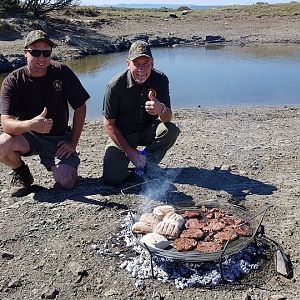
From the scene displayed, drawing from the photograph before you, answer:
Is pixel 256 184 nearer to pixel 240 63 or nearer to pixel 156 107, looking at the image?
pixel 156 107

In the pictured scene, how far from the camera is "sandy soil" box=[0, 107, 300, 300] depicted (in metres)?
3.87

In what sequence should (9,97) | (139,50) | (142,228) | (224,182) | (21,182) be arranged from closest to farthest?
(142,228) < (139,50) < (9,97) < (21,182) < (224,182)

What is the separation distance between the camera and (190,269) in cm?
396

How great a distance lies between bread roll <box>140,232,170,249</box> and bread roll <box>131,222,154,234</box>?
0.51ft

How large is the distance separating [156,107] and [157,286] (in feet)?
6.37

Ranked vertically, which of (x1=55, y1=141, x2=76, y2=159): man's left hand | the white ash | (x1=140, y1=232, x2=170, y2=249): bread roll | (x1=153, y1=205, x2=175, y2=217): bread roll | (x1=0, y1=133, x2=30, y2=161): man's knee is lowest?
the white ash

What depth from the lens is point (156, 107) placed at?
5094mm

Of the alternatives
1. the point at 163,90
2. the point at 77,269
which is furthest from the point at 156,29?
the point at 77,269

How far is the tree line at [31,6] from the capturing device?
1131 inches

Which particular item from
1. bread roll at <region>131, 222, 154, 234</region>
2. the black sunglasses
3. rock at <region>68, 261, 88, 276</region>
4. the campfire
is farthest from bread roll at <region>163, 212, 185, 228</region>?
the black sunglasses

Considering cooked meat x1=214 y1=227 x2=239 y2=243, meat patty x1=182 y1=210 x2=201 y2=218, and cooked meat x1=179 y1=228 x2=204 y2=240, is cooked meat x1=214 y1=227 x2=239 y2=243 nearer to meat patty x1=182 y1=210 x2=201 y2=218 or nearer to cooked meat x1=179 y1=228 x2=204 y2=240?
cooked meat x1=179 y1=228 x2=204 y2=240

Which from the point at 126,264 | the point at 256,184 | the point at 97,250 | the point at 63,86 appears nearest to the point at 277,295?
the point at 126,264

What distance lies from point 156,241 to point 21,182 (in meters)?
2.30

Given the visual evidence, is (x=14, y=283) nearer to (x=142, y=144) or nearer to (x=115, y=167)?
(x=115, y=167)
